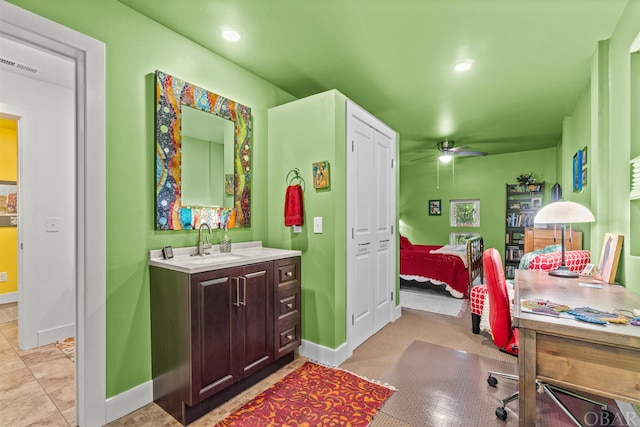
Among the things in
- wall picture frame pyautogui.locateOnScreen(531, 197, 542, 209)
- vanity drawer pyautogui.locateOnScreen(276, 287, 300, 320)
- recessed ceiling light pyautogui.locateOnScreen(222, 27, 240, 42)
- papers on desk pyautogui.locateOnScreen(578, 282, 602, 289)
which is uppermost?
recessed ceiling light pyautogui.locateOnScreen(222, 27, 240, 42)

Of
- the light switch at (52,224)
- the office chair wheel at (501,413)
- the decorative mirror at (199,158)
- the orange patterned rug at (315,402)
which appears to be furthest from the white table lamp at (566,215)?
the light switch at (52,224)

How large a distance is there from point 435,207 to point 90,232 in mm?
6953

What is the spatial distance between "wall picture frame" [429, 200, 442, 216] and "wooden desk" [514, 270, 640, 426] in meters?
6.00

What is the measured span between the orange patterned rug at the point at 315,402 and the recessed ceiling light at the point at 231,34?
2617 millimetres

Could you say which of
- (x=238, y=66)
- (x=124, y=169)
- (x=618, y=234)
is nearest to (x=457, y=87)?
(x=618, y=234)

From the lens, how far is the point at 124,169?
195cm

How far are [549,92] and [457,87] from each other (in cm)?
110

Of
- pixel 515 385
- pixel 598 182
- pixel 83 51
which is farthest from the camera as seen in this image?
pixel 598 182

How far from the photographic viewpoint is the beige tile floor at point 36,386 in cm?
184

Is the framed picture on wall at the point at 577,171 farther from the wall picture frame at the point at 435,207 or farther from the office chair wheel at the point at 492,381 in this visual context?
the wall picture frame at the point at 435,207

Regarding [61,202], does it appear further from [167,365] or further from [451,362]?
[451,362]

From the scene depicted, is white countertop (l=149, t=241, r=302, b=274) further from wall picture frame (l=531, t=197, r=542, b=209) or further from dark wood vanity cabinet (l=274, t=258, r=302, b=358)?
wall picture frame (l=531, t=197, r=542, b=209)

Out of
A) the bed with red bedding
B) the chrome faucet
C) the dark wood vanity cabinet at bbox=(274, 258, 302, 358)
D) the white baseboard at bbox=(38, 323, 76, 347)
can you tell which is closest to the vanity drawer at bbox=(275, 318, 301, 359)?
the dark wood vanity cabinet at bbox=(274, 258, 302, 358)

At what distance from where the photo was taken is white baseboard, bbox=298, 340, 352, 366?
2514mm
